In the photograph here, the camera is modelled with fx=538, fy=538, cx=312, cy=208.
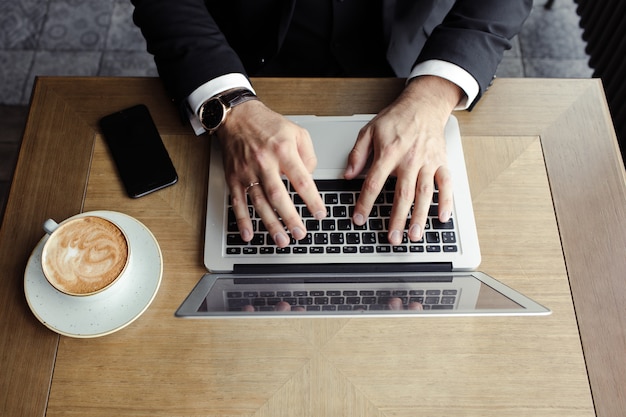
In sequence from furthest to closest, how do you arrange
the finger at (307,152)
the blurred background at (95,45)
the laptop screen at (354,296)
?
the blurred background at (95,45), the finger at (307,152), the laptop screen at (354,296)

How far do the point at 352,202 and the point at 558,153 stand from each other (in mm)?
330

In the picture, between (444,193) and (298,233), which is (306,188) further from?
(444,193)

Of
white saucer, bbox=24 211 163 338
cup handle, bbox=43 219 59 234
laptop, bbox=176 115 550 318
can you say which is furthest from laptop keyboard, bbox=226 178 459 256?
cup handle, bbox=43 219 59 234

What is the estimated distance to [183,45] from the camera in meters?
0.83

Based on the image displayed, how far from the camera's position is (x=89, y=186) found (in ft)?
2.59

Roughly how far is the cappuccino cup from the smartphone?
4.5 inches

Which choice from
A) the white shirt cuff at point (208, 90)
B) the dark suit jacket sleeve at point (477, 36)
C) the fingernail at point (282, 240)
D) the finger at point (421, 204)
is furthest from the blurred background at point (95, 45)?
the fingernail at point (282, 240)

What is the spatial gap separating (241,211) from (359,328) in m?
0.22

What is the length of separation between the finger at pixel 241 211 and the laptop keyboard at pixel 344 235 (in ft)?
0.05

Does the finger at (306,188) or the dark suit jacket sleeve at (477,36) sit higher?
the dark suit jacket sleeve at (477,36)

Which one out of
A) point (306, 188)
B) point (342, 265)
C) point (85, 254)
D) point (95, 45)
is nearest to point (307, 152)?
point (306, 188)

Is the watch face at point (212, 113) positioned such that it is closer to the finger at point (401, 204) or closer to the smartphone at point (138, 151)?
the smartphone at point (138, 151)

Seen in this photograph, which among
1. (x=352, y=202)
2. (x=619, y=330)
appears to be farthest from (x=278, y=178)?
(x=619, y=330)

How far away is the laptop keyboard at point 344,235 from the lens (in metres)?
0.73
